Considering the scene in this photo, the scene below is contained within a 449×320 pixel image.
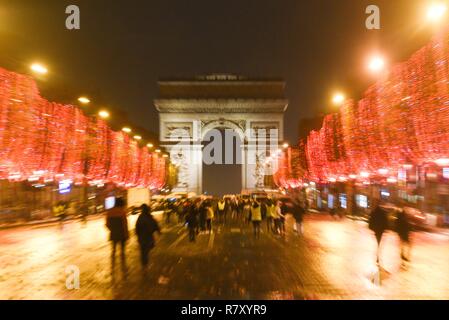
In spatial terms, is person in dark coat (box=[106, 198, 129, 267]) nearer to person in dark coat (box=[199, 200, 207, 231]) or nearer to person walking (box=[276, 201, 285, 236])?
person in dark coat (box=[199, 200, 207, 231])

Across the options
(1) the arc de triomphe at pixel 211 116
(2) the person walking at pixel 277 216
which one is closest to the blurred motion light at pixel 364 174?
(2) the person walking at pixel 277 216

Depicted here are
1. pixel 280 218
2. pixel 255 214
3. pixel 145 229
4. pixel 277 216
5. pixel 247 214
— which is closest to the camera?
pixel 145 229

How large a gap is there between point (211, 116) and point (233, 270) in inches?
2692

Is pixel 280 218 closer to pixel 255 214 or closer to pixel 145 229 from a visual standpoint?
pixel 255 214

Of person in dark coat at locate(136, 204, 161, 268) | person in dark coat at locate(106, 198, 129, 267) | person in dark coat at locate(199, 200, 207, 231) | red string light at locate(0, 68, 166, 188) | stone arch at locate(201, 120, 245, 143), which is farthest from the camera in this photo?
stone arch at locate(201, 120, 245, 143)

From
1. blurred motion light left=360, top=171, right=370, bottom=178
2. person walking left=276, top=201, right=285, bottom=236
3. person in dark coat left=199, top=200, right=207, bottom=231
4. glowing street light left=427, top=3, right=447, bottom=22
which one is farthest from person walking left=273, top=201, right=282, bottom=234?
glowing street light left=427, top=3, right=447, bottom=22

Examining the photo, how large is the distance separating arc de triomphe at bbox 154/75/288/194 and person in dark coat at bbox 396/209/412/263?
64.6 meters

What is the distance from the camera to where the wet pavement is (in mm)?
10234

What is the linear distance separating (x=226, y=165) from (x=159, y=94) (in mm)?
47704

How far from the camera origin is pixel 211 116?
8100cm

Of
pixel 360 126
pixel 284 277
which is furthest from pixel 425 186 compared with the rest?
pixel 284 277

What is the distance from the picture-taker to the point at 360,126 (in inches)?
1131

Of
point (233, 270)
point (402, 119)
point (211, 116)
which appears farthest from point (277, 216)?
point (211, 116)
